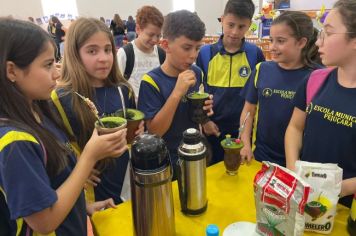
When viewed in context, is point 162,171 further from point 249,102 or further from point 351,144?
point 249,102

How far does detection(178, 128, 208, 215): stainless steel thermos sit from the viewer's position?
926mm

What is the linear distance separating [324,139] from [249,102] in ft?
1.92

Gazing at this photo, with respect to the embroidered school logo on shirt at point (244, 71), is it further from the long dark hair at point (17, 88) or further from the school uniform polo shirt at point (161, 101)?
the long dark hair at point (17, 88)

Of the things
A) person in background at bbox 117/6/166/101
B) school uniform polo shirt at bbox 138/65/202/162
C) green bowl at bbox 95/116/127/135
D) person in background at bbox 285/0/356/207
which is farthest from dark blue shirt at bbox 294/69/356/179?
person in background at bbox 117/6/166/101

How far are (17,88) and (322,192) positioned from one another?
1.00m

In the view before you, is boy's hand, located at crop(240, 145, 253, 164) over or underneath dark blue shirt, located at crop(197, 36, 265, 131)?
underneath

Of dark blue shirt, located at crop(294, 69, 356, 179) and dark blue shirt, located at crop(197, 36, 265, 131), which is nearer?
dark blue shirt, located at crop(294, 69, 356, 179)

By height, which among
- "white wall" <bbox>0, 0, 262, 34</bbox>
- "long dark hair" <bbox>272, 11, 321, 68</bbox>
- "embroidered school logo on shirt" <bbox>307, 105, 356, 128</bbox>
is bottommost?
"embroidered school logo on shirt" <bbox>307, 105, 356, 128</bbox>

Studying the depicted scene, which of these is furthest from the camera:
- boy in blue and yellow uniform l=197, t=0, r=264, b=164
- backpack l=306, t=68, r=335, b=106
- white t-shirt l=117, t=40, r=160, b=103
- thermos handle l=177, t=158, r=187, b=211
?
white t-shirt l=117, t=40, r=160, b=103

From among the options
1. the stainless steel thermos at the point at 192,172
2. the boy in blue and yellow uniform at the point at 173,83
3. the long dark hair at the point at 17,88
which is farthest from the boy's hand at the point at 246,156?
the long dark hair at the point at 17,88

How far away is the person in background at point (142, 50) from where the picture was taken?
8.05ft

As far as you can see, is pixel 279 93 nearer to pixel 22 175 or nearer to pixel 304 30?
pixel 304 30

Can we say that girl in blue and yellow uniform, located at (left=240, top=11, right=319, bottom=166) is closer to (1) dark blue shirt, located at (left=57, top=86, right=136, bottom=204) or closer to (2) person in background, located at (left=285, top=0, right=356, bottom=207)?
(2) person in background, located at (left=285, top=0, right=356, bottom=207)

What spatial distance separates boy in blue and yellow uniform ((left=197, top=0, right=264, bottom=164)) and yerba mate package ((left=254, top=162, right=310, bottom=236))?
108 cm
